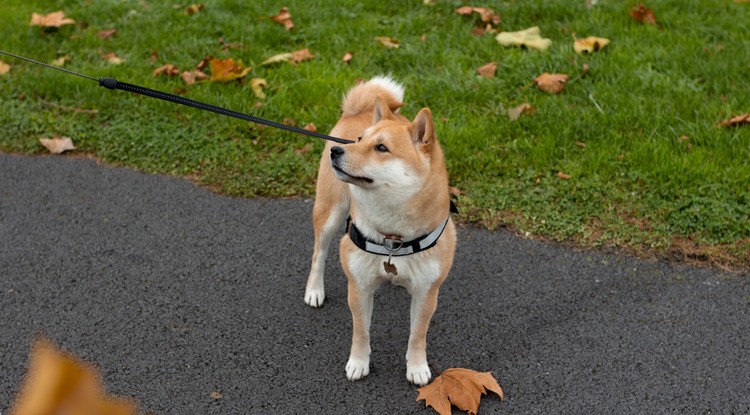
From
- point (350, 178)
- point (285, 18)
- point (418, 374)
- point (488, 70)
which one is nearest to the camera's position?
point (350, 178)

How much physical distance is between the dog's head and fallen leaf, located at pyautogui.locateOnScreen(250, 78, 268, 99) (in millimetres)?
2907

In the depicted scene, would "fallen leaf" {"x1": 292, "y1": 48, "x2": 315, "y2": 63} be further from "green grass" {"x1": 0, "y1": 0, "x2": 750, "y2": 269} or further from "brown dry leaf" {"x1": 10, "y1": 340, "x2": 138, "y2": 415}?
"brown dry leaf" {"x1": 10, "y1": 340, "x2": 138, "y2": 415}

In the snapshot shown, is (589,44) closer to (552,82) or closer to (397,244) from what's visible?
(552,82)

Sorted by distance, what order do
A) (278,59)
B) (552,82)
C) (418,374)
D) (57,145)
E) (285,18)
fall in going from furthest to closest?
(285,18) < (278,59) < (552,82) < (57,145) < (418,374)

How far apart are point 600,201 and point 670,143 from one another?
0.82 m

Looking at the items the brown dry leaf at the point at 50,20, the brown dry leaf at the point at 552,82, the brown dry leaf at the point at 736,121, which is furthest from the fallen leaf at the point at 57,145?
the brown dry leaf at the point at 736,121

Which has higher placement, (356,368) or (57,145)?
(356,368)

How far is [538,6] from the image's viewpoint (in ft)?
22.1

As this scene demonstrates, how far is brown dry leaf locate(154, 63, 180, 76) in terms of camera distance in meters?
6.08

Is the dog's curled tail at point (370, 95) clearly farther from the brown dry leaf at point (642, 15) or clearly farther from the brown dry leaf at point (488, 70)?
the brown dry leaf at point (642, 15)

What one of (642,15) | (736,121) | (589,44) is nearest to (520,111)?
(589,44)

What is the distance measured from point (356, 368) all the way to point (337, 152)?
3.70ft

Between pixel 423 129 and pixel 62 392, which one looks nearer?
pixel 62 392

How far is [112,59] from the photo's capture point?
20.8 feet
